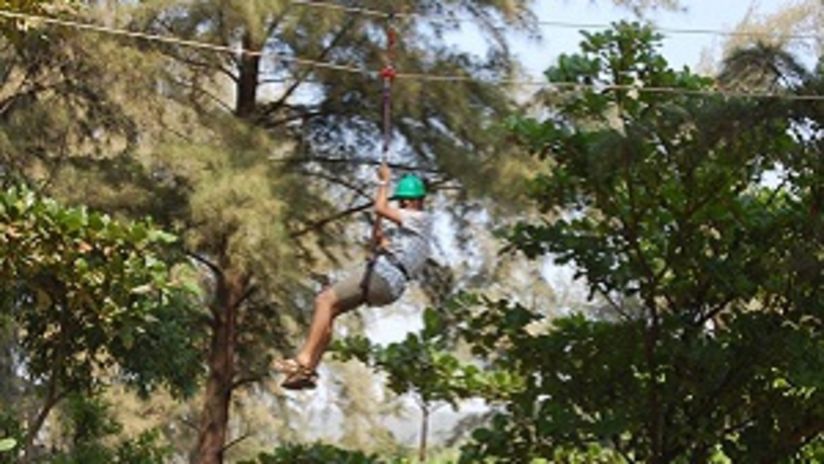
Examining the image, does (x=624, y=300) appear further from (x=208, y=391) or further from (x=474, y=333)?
(x=208, y=391)

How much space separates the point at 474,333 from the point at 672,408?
79cm

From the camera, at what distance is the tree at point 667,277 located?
464 cm

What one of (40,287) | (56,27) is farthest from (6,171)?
(40,287)

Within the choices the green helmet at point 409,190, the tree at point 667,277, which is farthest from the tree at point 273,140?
the green helmet at point 409,190

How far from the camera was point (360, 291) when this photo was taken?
13.3ft

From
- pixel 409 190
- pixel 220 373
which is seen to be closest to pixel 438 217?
pixel 220 373

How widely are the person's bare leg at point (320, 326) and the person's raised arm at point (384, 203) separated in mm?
277

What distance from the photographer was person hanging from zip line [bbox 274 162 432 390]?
158 inches

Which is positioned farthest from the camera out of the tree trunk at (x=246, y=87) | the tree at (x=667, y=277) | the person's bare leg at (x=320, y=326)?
the tree trunk at (x=246, y=87)

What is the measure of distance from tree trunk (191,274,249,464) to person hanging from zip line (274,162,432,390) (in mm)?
4368

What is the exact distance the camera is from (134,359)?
580 cm

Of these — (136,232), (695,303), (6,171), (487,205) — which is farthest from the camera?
(487,205)

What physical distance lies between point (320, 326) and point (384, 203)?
39cm

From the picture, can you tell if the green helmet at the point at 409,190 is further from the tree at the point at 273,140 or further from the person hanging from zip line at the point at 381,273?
the tree at the point at 273,140
